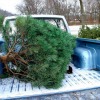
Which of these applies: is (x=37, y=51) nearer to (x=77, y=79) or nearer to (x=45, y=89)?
(x=45, y=89)

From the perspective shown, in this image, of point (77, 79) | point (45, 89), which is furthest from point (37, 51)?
point (77, 79)

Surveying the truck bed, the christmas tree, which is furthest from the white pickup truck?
the christmas tree

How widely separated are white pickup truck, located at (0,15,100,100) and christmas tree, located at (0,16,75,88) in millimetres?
172

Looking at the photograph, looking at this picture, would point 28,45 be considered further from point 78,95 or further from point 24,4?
point 24,4

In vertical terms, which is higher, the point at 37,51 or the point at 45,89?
the point at 37,51

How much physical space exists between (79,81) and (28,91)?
102 cm

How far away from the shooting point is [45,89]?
146 inches

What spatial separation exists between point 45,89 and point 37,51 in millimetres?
693

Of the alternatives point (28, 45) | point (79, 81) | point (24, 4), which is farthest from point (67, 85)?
point (24, 4)

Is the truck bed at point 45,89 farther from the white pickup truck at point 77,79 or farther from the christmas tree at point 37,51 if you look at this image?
the christmas tree at point 37,51

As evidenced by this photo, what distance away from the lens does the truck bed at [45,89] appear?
347 cm

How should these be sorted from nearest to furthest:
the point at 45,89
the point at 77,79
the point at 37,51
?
the point at 37,51 < the point at 45,89 < the point at 77,79

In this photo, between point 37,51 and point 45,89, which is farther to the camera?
point 45,89

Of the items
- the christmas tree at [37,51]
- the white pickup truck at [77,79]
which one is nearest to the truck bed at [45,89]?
the white pickup truck at [77,79]
